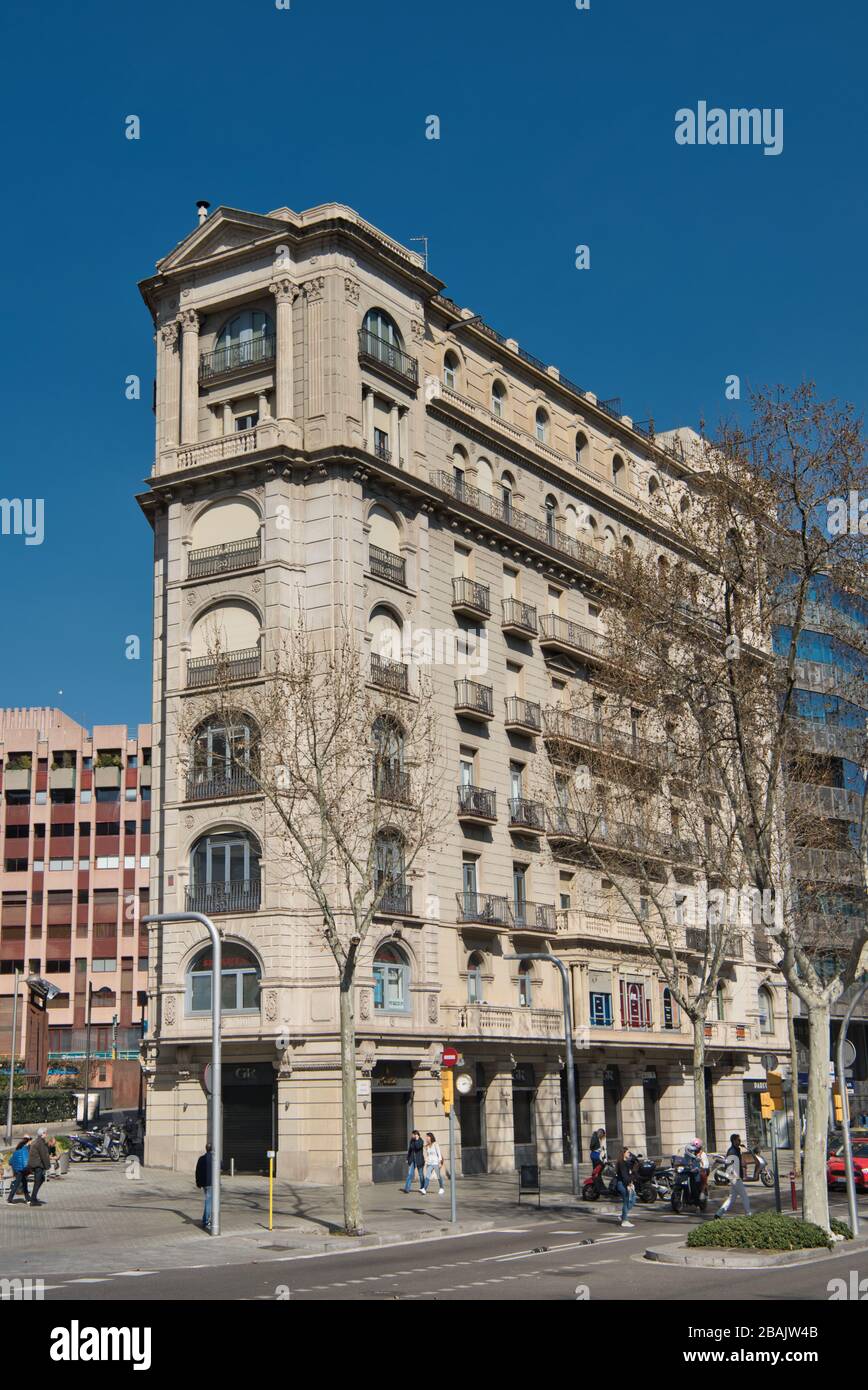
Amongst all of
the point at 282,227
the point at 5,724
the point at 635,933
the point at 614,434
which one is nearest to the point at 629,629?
the point at 282,227

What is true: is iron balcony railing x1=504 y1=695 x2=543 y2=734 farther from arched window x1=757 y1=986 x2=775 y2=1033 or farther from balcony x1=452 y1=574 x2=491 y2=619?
arched window x1=757 y1=986 x2=775 y2=1033

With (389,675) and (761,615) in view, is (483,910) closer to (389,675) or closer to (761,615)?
(389,675)

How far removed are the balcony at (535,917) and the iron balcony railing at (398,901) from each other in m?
5.73

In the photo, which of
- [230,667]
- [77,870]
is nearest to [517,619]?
[230,667]

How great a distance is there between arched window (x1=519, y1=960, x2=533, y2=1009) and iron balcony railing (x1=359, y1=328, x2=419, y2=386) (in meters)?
19.8

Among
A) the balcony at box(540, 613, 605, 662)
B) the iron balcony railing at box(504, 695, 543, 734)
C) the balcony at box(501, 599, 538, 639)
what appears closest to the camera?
the iron balcony railing at box(504, 695, 543, 734)

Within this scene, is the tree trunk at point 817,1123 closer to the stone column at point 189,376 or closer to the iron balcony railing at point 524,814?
the iron balcony railing at point 524,814

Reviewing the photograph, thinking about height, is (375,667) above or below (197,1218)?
above

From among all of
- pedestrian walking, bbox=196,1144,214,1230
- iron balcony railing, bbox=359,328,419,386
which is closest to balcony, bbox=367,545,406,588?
iron balcony railing, bbox=359,328,419,386

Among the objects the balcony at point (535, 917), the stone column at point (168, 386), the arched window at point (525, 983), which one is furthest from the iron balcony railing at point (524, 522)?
the arched window at point (525, 983)

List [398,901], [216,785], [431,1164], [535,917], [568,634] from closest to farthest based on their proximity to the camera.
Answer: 1. [431,1164]
2. [216,785]
3. [398,901]
4. [535,917]
5. [568,634]

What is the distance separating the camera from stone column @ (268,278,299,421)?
4475cm

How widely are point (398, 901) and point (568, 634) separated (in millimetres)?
15389

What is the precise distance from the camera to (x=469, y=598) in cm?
4909
